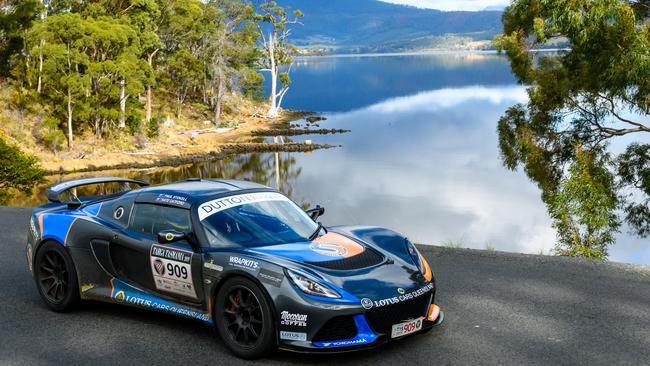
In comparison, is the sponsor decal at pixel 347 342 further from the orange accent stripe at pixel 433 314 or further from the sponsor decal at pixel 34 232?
the sponsor decal at pixel 34 232

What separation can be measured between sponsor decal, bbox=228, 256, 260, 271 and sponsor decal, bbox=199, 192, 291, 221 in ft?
2.23

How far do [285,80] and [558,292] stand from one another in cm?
7656

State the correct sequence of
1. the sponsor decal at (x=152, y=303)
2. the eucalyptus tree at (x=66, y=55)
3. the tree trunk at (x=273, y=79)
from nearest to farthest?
the sponsor decal at (x=152, y=303) < the eucalyptus tree at (x=66, y=55) < the tree trunk at (x=273, y=79)

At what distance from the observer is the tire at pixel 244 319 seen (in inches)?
234

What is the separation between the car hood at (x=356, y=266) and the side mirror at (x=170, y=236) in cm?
70

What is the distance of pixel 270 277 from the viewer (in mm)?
5957

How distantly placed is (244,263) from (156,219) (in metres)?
1.36

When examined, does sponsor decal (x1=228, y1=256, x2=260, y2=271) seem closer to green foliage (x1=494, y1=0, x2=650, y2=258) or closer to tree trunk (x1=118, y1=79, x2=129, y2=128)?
green foliage (x1=494, y1=0, x2=650, y2=258)

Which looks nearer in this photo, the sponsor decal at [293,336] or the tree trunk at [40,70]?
the sponsor decal at [293,336]

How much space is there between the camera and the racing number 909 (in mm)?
6551

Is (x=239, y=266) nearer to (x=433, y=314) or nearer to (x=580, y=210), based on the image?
(x=433, y=314)

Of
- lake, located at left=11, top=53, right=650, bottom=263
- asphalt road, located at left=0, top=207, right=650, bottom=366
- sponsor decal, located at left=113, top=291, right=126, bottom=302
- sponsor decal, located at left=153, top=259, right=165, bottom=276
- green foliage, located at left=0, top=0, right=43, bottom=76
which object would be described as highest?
green foliage, located at left=0, top=0, right=43, bottom=76

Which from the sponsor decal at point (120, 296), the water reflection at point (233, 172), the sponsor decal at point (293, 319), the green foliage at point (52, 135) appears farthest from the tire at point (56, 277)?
the green foliage at point (52, 135)

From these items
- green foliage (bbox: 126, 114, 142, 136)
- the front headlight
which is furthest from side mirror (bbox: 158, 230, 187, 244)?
green foliage (bbox: 126, 114, 142, 136)
